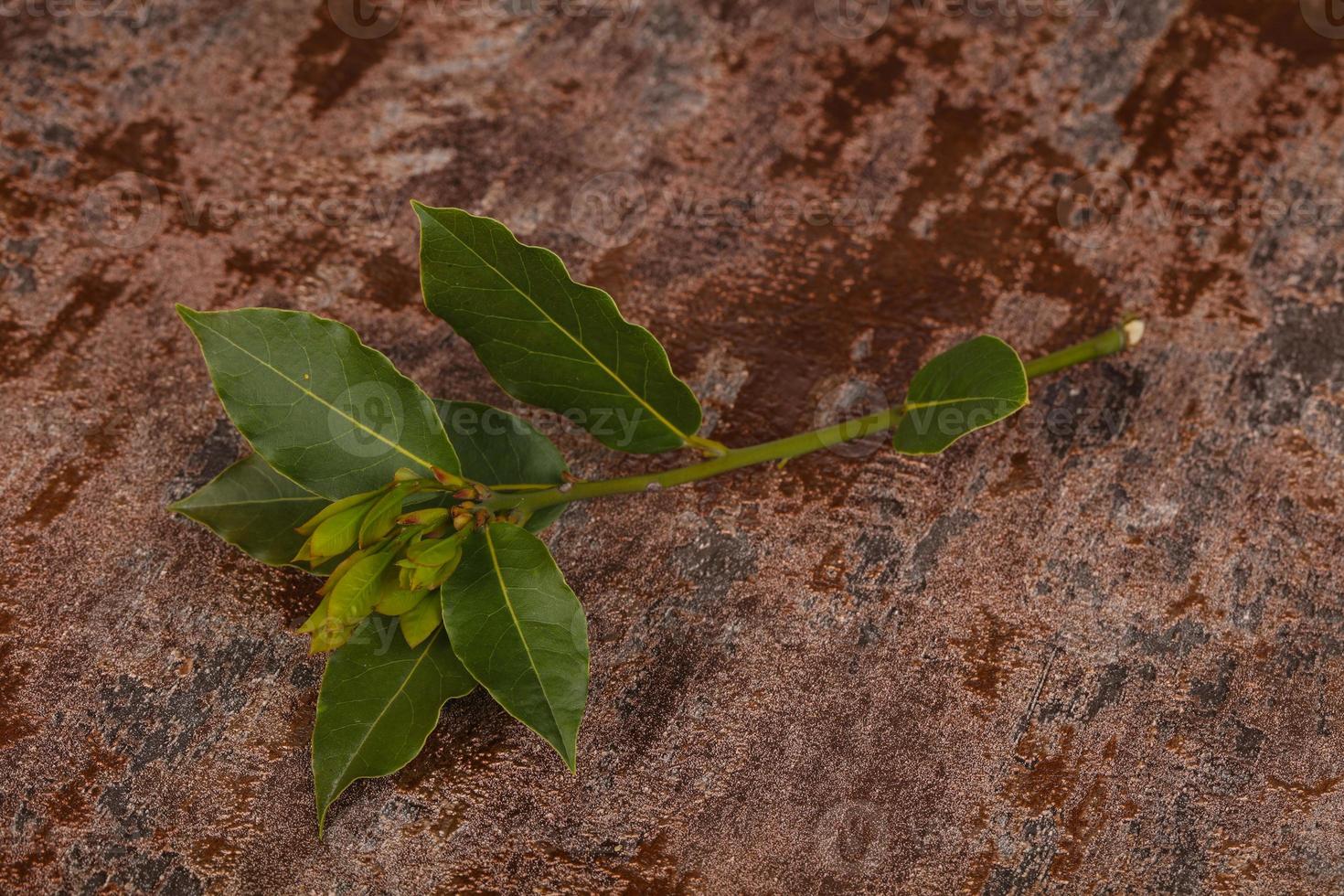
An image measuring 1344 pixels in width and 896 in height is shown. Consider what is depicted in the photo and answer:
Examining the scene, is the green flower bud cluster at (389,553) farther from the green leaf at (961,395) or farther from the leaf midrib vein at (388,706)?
the green leaf at (961,395)

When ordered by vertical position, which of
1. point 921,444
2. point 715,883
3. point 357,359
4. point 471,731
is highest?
point 357,359

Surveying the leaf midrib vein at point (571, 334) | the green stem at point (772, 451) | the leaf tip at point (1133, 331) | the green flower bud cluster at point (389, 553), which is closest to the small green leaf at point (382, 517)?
the green flower bud cluster at point (389, 553)

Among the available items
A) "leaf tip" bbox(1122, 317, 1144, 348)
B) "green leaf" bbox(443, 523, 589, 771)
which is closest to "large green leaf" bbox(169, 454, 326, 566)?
"green leaf" bbox(443, 523, 589, 771)

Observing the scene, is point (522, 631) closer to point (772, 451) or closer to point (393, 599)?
point (393, 599)

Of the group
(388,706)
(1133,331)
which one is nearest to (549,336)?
(388,706)

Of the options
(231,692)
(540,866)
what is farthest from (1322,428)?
(231,692)

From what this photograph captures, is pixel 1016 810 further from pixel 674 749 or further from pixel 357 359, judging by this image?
pixel 357 359
